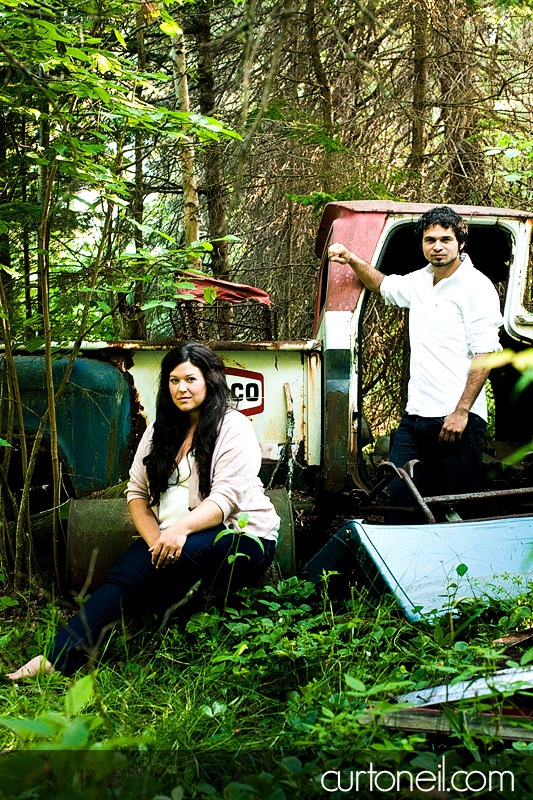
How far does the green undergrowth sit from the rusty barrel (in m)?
0.21

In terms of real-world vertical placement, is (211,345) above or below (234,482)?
above

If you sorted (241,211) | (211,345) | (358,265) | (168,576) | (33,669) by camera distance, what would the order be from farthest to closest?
(241,211) < (358,265) < (211,345) < (168,576) < (33,669)

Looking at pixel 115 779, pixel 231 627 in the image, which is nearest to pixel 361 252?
pixel 231 627

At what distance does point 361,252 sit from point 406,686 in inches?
105

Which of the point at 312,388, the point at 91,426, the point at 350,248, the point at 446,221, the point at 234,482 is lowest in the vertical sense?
the point at 234,482

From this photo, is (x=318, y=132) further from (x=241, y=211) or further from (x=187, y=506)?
(x=187, y=506)

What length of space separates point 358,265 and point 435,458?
1193 millimetres

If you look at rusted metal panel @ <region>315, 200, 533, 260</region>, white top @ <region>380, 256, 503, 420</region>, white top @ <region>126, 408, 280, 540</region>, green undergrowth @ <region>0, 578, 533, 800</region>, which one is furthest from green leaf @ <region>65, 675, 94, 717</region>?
rusted metal panel @ <region>315, 200, 533, 260</region>

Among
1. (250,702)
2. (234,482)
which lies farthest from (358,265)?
(250,702)

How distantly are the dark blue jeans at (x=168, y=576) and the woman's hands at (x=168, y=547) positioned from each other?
45 millimetres

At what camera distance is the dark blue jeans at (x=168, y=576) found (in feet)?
9.62

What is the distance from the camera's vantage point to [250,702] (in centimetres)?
244

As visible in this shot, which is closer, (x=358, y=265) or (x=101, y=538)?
(x=101, y=538)

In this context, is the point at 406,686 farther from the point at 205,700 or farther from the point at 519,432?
the point at 519,432
